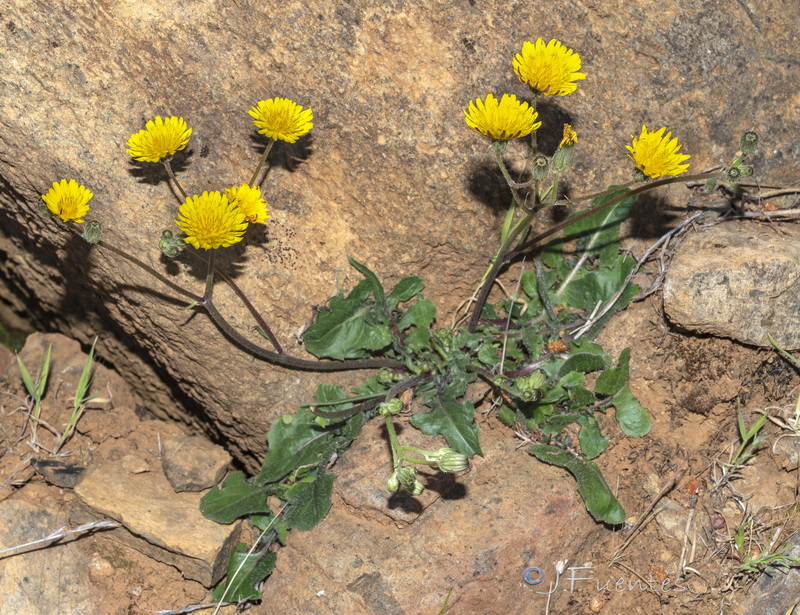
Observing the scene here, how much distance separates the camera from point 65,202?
9.41 ft

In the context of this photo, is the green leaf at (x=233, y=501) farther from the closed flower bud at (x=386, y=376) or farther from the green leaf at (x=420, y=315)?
the green leaf at (x=420, y=315)

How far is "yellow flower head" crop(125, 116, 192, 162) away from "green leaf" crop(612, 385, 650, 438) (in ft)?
6.97

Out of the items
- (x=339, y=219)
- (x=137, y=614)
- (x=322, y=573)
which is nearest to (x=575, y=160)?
(x=339, y=219)

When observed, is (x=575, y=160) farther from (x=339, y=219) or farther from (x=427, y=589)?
(x=427, y=589)

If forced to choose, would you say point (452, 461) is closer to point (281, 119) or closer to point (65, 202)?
point (281, 119)

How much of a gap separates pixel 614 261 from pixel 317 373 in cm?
147

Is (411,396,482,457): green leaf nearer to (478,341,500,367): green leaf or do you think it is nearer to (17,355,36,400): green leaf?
(478,341,500,367): green leaf

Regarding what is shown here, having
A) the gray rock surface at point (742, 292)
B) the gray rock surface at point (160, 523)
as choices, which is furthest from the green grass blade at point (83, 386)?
the gray rock surface at point (742, 292)

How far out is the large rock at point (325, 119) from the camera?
10.4 ft

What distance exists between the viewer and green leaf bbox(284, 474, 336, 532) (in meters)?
3.23

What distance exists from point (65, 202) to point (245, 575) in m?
1.69

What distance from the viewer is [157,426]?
3799mm

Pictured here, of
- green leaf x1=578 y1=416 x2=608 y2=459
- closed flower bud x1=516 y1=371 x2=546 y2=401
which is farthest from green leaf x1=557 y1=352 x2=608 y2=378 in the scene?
green leaf x1=578 y1=416 x2=608 y2=459

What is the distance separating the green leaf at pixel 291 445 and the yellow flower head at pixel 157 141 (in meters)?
1.22
